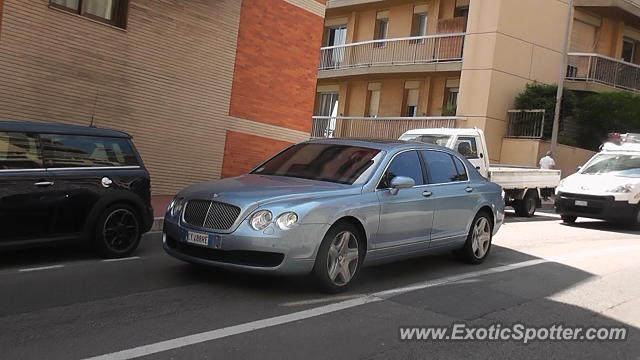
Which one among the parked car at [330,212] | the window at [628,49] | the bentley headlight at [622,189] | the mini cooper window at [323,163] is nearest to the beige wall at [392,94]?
the window at [628,49]

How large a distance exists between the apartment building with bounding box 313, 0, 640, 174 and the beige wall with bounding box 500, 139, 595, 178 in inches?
1.5

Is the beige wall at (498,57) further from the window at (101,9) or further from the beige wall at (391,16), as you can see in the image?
the window at (101,9)

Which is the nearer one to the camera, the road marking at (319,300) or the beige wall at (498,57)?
the road marking at (319,300)

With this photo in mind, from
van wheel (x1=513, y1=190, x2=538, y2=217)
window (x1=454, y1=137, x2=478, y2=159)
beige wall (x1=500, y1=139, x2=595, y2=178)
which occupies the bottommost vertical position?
van wheel (x1=513, y1=190, x2=538, y2=217)

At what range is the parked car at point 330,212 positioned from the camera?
591cm

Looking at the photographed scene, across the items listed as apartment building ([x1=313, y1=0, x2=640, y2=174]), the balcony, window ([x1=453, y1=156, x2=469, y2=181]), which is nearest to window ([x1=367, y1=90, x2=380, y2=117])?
apartment building ([x1=313, y1=0, x2=640, y2=174])

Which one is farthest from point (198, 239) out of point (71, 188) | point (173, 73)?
point (173, 73)

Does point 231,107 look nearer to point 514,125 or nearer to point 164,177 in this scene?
point 164,177

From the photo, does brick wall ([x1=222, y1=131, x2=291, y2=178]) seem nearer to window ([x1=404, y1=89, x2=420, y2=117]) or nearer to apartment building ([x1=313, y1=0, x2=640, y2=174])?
apartment building ([x1=313, y1=0, x2=640, y2=174])

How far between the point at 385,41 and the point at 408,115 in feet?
10.8

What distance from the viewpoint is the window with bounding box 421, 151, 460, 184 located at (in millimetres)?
7785

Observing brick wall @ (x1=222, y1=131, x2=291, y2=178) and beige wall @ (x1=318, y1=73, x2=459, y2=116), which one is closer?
brick wall @ (x1=222, y1=131, x2=291, y2=178)

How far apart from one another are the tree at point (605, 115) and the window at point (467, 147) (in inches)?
468

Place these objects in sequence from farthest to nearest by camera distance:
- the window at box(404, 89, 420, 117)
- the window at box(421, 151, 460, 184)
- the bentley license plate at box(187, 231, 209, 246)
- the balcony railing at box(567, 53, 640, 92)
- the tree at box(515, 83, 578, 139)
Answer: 1. the window at box(404, 89, 420, 117)
2. the balcony railing at box(567, 53, 640, 92)
3. the tree at box(515, 83, 578, 139)
4. the window at box(421, 151, 460, 184)
5. the bentley license plate at box(187, 231, 209, 246)
